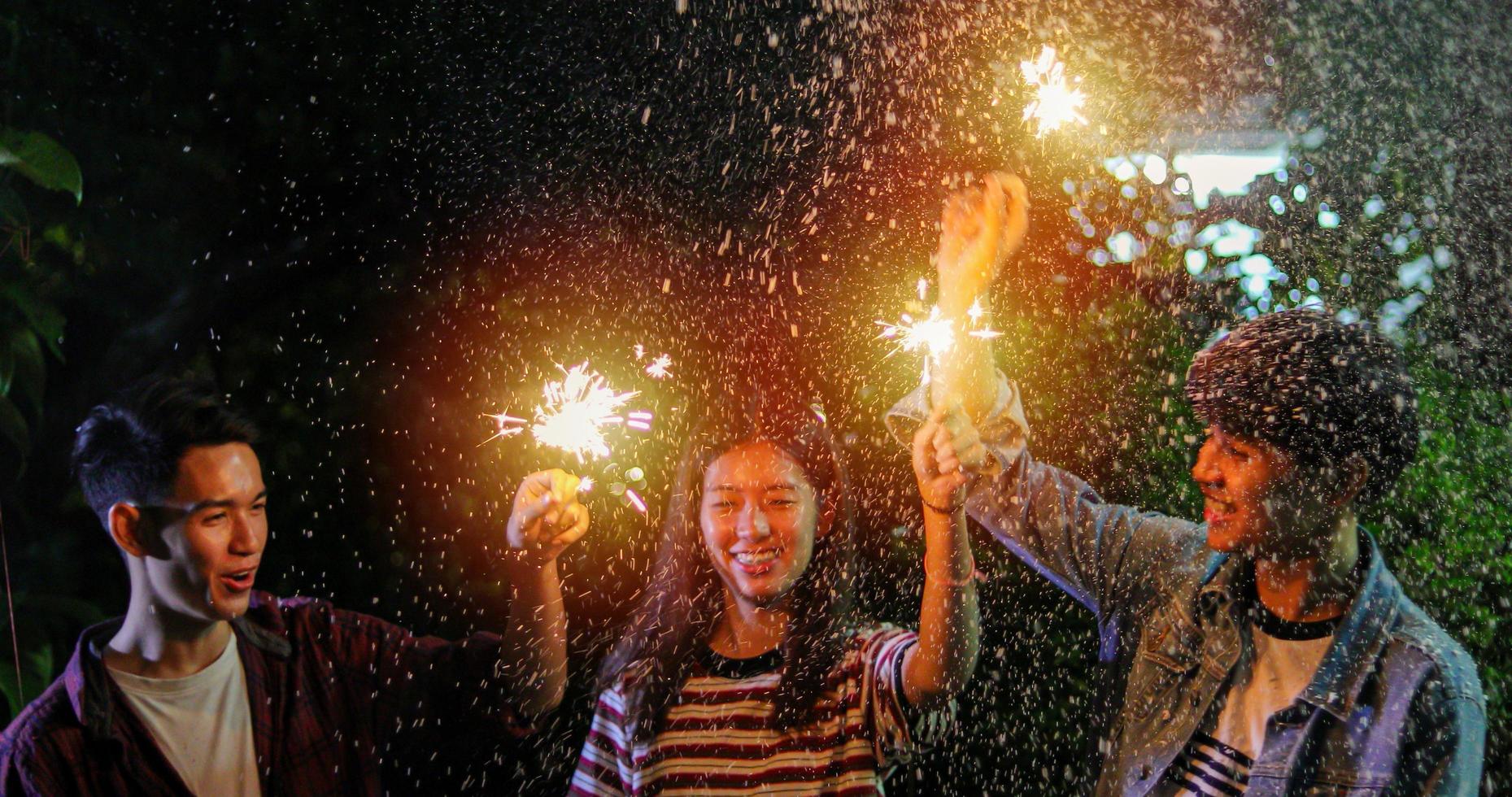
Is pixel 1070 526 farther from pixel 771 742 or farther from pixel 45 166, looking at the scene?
pixel 45 166

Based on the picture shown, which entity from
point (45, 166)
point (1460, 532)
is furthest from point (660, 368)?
point (1460, 532)

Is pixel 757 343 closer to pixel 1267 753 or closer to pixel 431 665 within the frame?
pixel 431 665

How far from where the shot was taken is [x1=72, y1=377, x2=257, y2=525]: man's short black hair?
1.22 m

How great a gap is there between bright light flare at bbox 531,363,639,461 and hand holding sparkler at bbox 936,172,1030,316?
0.47 meters

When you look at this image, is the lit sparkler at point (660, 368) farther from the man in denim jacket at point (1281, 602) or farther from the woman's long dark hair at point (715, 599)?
the man in denim jacket at point (1281, 602)

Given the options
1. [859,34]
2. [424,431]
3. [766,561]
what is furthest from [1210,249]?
[424,431]

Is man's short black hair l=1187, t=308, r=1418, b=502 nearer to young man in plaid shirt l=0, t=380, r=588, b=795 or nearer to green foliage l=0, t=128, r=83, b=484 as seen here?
young man in plaid shirt l=0, t=380, r=588, b=795

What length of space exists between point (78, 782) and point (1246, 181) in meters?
1.78

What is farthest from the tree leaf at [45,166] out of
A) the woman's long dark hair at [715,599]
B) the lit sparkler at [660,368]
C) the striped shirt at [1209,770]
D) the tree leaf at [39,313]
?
the striped shirt at [1209,770]

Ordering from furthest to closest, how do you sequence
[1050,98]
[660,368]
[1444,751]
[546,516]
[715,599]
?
[1050,98], [660,368], [715,599], [546,516], [1444,751]

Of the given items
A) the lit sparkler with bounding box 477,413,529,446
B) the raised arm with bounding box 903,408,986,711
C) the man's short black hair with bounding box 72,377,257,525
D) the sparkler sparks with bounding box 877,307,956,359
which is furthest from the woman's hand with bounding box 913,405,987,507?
the man's short black hair with bounding box 72,377,257,525

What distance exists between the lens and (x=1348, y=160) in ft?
5.43

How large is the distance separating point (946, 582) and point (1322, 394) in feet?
1.58

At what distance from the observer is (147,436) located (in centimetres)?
125
